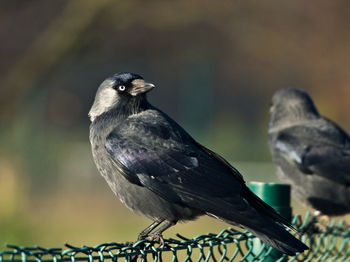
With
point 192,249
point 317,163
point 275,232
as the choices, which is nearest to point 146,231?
point 192,249

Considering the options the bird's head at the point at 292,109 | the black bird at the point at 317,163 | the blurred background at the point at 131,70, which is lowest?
the black bird at the point at 317,163

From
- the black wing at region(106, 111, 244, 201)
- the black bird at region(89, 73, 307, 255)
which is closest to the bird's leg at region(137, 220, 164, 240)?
the black bird at region(89, 73, 307, 255)

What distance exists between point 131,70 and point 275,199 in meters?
15.7

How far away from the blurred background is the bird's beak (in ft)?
14.8

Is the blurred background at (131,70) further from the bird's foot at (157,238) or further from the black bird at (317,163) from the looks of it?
the bird's foot at (157,238)

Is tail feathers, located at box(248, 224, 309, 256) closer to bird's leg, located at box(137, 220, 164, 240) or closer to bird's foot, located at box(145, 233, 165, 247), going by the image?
bird's foot, located at box(145, 233, 165, 247)

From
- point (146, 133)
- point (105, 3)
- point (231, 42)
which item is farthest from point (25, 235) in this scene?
point (231, 42)

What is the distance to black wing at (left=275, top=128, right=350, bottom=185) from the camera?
686 centimetres

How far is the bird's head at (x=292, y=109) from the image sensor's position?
25.7 ft

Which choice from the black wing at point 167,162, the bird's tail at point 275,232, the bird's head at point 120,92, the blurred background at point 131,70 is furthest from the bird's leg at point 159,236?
the blurred background at point 131,70

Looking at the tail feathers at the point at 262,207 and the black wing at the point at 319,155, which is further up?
the black wing at the point at 319,155

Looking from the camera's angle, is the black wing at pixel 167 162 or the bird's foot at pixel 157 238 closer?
the bird's foot at pixel 157 238

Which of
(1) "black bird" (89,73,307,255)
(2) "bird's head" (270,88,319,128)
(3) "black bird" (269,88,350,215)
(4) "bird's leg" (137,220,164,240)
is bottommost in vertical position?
(4) "bird's leg" (137,220,164,240)

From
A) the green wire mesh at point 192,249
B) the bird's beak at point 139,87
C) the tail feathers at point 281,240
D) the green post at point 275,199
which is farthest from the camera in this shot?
the bird's beak at point 139,87
